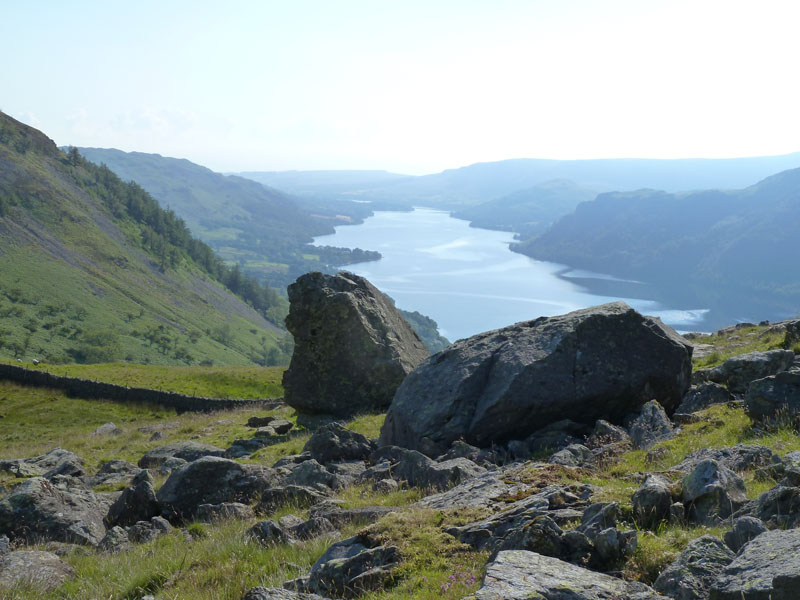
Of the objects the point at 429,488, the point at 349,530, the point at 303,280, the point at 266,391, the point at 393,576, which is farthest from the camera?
the point at 266,391

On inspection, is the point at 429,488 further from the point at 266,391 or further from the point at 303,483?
the point at 266,391

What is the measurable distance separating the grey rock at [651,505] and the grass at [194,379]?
2228 inches

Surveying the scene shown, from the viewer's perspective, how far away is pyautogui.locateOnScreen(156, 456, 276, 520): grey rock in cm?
1476

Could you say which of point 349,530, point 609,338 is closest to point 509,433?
point 609,338

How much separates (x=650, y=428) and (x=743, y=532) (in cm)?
771

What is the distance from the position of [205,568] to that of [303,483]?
19.0ft

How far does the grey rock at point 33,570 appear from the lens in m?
9.67

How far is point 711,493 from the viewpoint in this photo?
26.0 ft

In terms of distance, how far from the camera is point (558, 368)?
1736 cm

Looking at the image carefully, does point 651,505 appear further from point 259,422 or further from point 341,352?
point 259,422

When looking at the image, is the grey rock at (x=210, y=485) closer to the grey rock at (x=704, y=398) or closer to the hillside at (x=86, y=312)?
the grey rock at (x=704, y=398)

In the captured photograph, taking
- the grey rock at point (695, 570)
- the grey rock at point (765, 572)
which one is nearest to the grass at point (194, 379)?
the grey rock at point (695, 570)

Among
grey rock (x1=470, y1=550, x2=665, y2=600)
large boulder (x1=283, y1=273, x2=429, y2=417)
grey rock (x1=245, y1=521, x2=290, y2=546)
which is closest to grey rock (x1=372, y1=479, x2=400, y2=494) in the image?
grey rock (x1=245, y1=521, x2=290, y2=546)

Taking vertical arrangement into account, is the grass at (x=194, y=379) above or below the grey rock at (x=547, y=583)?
below
